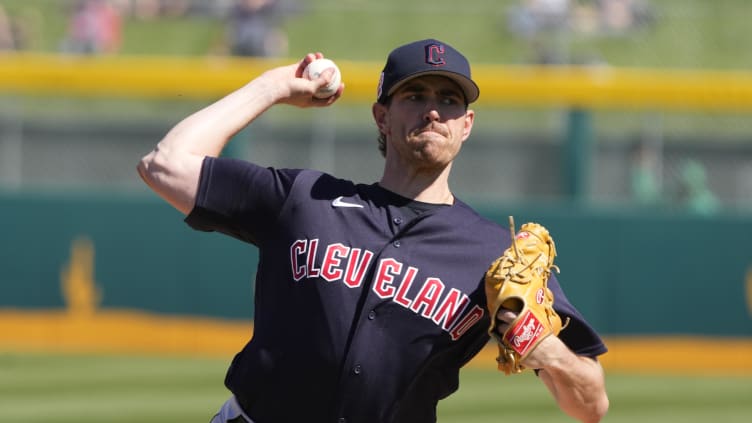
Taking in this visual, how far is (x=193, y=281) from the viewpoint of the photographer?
34.5 ft

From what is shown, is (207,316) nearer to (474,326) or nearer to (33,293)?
(33,293)

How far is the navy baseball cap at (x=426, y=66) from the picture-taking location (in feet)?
10.3

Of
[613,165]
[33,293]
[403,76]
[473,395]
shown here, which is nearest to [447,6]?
[613,165]

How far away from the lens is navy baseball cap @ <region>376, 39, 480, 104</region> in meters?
3.15

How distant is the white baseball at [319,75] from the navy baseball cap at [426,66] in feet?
0.42

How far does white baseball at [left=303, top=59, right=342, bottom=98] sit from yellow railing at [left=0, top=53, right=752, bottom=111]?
23.9 feet

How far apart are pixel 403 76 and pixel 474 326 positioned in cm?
67

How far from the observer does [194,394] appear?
814 cm

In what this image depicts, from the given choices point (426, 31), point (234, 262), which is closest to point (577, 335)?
point (234, 262)

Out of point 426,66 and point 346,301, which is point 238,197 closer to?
point 346,301

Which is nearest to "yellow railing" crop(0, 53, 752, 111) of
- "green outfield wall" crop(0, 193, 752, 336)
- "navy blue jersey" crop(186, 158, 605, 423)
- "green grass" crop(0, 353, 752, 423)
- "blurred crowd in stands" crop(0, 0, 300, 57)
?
"green outfield wall" crop(0, 193, 752, 336)

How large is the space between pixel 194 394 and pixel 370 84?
3.52 m

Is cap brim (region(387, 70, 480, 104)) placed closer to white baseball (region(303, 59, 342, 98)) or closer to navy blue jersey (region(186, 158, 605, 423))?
white baseball (region(303, 59, 342, 98))

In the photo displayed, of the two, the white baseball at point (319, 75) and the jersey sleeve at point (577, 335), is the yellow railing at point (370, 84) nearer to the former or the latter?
the white baseball at point (319, 75)
